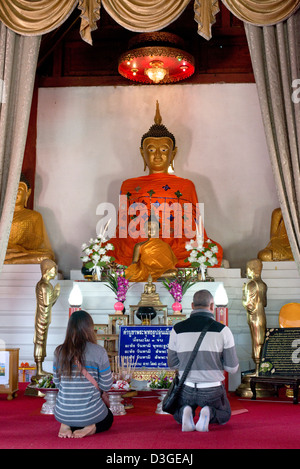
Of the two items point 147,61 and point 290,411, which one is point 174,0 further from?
point 290,411

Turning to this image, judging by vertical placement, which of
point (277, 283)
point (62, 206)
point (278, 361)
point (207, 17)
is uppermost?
point (207, 17)

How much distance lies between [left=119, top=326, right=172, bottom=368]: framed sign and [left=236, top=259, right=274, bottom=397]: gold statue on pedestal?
0.73 meters

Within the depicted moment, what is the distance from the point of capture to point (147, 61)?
7.32m

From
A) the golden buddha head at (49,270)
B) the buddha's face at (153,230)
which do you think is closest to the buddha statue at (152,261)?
the buddha's face at (153,230)

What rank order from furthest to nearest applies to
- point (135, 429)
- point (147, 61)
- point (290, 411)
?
1. point (147, 61)
2. point (290, 411)
3. point (135, 429)

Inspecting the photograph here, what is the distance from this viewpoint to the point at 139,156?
309 inches

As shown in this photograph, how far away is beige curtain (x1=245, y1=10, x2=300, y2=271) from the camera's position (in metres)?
4.60

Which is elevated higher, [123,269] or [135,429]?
[123,269]

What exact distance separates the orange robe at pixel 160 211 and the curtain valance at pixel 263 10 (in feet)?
8.48

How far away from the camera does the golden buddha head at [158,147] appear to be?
7.46m

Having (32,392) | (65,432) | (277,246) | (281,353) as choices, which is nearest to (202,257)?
(277,246)

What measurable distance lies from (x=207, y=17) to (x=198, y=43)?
9.89 ft

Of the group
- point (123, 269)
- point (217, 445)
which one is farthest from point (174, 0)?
point (217, 445)

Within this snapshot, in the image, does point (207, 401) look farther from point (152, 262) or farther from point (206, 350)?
point (152, 262)
